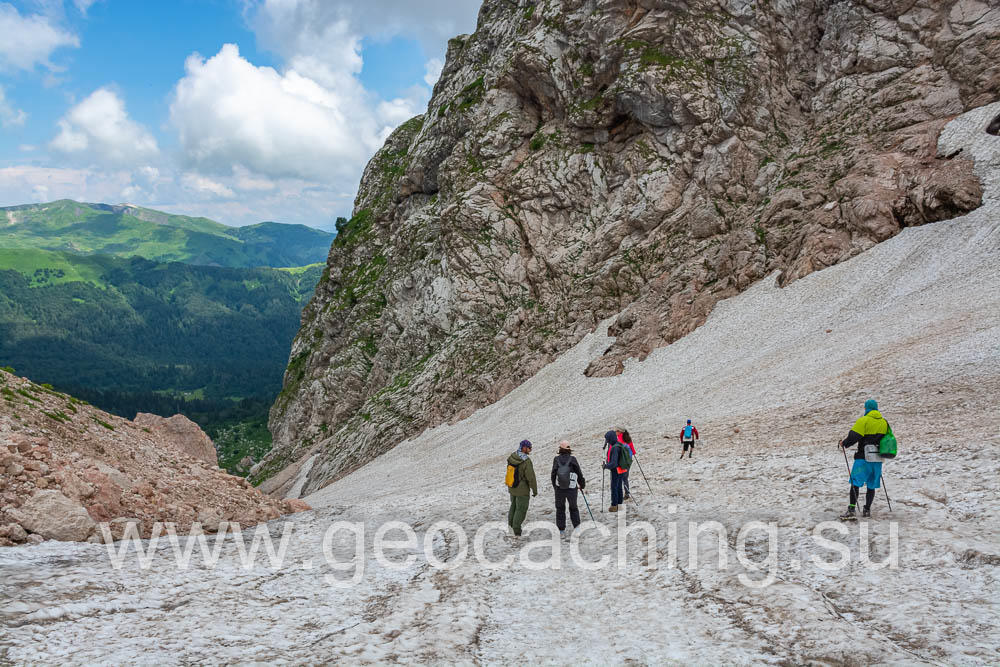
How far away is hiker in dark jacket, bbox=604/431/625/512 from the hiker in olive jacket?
8.43ft

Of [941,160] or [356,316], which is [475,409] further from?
[941,160]

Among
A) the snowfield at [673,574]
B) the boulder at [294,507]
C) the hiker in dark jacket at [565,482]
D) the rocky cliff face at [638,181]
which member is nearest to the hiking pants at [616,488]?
the snowfield at [673,574]

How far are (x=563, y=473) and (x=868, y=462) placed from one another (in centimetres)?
706

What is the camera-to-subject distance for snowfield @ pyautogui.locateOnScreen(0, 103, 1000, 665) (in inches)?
342

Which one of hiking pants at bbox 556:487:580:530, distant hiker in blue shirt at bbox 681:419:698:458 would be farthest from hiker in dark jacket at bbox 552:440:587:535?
distant hiker in blue shirt at bbox 681:419:698:458

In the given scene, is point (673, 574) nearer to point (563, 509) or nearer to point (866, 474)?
point (563, 509)

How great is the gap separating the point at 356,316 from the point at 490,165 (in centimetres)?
3012

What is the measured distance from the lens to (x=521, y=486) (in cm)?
1515

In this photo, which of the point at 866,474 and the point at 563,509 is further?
the point at 563,509

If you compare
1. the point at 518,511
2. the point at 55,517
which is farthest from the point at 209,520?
the point at 518,511

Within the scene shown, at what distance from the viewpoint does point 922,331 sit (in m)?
26.7

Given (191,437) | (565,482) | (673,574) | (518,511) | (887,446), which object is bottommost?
(673,574)

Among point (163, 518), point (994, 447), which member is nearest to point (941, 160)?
point (994, 447)

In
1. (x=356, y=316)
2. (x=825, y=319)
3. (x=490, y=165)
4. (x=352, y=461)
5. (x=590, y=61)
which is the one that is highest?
(x=590, y=61)
